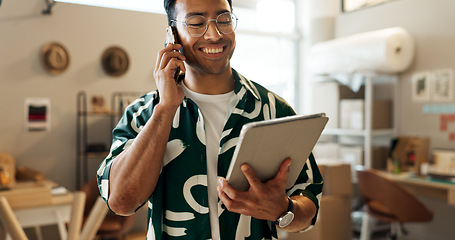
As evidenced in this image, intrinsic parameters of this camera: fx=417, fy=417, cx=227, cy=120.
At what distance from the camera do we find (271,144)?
0.93 m

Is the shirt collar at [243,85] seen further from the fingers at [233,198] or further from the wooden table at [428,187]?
the wooden table at [428,187]

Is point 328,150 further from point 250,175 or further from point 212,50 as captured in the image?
point 250,175

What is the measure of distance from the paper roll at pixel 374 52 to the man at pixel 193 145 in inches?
138

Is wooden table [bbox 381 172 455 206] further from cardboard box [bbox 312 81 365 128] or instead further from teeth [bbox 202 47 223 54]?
teeth [bbox 202 47 223 54]

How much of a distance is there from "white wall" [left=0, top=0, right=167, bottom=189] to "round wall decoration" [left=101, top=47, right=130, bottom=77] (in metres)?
0.06

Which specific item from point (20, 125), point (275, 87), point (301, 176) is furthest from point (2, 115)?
point (301, 176)

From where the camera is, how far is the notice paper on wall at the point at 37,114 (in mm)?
4457

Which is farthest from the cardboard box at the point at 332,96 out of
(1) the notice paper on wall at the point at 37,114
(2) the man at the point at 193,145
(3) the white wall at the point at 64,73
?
(2) the man at the point at 193,145

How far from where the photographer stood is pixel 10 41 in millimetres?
4352

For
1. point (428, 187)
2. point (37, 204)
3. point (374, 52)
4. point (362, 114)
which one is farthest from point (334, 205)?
point (37, 204)

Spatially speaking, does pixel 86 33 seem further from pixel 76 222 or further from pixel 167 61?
pixel 167 61

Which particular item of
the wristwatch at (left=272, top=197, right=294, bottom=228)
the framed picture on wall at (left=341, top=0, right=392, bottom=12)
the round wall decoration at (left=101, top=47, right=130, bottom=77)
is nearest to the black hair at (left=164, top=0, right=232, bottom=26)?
the wristwatch at (left=272, top=197, right=294, bottom=228)

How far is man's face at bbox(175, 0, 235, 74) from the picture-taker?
114cm

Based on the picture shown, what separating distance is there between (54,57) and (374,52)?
11.3 feet
